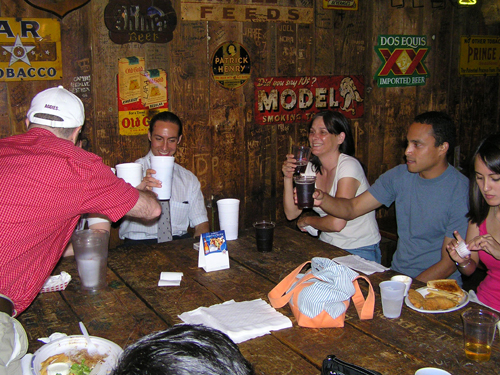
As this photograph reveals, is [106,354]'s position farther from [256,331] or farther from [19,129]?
[19,129]

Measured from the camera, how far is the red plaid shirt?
188 cm

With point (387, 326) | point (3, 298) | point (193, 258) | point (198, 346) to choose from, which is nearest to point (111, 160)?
point (193, 258)

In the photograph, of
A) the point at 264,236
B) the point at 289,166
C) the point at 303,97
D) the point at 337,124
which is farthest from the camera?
the point at 303,97

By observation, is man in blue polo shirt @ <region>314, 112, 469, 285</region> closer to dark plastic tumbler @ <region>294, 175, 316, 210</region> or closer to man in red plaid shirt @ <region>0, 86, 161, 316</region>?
dark plastic tumbler @ <region>294, 175, 316, 210</region>

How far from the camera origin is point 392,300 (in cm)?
195

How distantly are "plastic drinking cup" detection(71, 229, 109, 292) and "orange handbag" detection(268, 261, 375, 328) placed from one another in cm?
82

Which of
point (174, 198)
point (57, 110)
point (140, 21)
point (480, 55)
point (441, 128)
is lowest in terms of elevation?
point (174, 198)

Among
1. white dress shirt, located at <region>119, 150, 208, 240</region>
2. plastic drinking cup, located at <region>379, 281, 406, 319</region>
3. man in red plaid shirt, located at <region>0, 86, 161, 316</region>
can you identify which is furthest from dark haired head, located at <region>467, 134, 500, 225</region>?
white dress shirt, located at <region>119, 150, 208, 240</region>

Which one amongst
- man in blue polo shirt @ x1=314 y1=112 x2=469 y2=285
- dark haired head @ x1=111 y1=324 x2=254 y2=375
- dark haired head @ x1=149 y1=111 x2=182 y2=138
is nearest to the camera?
dark haired head @ x1=111 y1=324 x2=254 y2=375

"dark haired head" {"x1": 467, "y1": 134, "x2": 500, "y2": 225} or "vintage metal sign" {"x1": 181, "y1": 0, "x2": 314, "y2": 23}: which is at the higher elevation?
"vintage metal sign" {"x1": 181, "y1": 0, "x2": 314, "y2": 23}

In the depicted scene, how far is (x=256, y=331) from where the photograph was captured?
1.86 meters

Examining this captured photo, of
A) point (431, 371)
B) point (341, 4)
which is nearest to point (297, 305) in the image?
point (431, 371)

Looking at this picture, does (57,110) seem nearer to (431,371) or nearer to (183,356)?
(183,356)

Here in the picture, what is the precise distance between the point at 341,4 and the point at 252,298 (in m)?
3.58
